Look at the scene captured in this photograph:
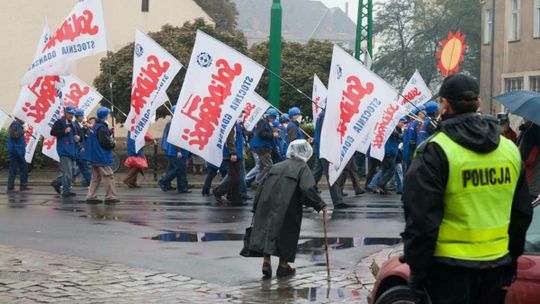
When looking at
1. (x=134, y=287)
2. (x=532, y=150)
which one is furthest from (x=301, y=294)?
(x=532, y=150)

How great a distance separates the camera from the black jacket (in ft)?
16.7

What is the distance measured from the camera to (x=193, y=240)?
12.9 meters

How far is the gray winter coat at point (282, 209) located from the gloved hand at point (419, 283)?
5.08m

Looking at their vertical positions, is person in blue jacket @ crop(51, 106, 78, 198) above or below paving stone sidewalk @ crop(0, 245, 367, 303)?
above

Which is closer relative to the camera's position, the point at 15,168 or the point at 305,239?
the point at 305,239

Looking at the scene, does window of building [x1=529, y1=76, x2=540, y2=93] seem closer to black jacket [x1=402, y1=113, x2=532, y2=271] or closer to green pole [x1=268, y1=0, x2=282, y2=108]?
green pole [x1=268, y1=0, x2=282, y2=108]

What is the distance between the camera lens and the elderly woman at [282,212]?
10344mm

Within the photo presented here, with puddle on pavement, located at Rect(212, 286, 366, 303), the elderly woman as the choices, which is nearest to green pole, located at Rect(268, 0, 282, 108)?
the elderly woman

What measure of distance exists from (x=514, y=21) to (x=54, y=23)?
861 inches

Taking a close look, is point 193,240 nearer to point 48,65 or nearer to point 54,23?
Answer: point 48,65

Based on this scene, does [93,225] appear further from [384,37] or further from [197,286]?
[384,37]

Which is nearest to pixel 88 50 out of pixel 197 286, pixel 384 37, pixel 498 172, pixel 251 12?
pixel 197 286

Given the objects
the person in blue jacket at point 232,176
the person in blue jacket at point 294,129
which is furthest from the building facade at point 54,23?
the person in blue jacket at point 232,176

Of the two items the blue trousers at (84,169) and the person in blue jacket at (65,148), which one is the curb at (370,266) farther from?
the blue trousers at (84,169)
